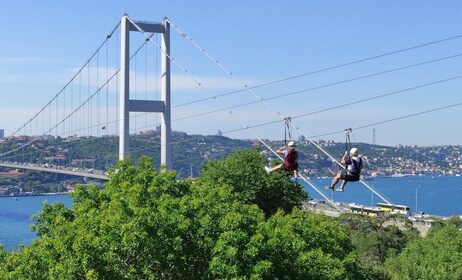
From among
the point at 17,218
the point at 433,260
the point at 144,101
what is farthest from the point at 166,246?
the point at 17,218

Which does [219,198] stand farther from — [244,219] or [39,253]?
[39,253]

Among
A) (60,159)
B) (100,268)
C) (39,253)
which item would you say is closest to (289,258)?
(100,268)

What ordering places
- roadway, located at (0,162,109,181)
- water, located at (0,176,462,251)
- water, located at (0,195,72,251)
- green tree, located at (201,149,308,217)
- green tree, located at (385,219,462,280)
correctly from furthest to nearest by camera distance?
water, located at (0,176,462,251)
water, located at (0,195,72,251)
roadway, located at (0,162,109,181)
green tree, located at (201,149,308,217)
green tree, located at (385,219,462,280)

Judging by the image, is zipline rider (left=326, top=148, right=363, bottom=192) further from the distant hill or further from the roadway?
the distant hill

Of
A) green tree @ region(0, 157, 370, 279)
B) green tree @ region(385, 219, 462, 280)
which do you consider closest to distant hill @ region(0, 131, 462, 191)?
green tree @ region(385, 219, 462, 280)

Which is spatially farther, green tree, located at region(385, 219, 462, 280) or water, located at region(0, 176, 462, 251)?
water, located at region(0, 176, 462, 251)

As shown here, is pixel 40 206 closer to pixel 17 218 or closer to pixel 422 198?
pixel 17 218

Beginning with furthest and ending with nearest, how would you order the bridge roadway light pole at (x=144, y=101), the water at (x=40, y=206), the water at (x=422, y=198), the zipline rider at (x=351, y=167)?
the water at (x=422, y=198), the water at (x=40, y=206), the bridge roadway light pole at (x=144, y=101), the zipline rider at (x=351, y=167)

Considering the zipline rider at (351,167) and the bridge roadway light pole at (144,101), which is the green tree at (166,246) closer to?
the zipline rider at (351,167)

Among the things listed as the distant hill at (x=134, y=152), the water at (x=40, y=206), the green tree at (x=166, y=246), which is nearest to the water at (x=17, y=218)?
the water at (x=40, y=206)
